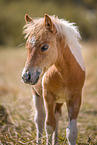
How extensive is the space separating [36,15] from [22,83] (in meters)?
17.4

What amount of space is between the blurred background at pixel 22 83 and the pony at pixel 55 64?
27cm

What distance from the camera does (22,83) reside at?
308cm

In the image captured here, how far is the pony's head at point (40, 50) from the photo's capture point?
2312mm

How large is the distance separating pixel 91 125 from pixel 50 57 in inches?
83.3

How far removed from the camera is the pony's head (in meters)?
2.31

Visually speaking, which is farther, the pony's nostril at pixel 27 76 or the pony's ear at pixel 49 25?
the pony's ear at pixel 49 25

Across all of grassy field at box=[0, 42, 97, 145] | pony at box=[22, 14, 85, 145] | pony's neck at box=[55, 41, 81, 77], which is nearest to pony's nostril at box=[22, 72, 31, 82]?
pony at box=[22, 14, 85, 145]

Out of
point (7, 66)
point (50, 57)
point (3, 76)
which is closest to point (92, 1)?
point (7, 66)

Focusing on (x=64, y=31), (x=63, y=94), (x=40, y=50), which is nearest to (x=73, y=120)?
(x=63, y=94)

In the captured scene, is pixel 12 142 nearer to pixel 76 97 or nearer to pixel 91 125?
pixel 76 97

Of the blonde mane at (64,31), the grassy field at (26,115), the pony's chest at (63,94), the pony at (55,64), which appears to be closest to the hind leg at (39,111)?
the grassy field at (26,115)

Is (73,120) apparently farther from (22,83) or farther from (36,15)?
(36,15)

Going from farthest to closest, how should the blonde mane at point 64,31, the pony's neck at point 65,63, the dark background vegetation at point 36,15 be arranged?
the dark background vegetation at point 36,15 → the pony's neck at point 65,63 → the blonde mane at point 64,31

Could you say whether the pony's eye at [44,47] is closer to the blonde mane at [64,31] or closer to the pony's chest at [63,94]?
the blonde mane at [64,31]
